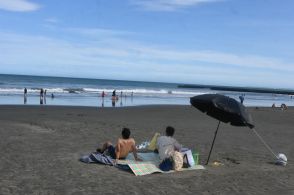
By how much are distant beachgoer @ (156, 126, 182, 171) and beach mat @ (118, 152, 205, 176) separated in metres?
0.15

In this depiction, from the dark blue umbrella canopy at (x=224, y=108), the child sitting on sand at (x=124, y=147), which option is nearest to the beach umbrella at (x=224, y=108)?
the dark blue umbrella canopy at (x=224, y=108)

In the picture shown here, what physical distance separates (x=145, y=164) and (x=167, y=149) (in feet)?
2.02

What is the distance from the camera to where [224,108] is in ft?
→ 36.0

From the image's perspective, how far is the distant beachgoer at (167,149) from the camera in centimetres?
1064

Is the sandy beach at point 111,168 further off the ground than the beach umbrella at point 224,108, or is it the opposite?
the beach umbrella at point 224,108

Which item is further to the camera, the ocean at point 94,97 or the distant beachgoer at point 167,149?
the ocean at point 94,97

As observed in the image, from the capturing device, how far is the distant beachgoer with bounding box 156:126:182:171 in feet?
34.9

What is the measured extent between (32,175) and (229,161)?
5.31m

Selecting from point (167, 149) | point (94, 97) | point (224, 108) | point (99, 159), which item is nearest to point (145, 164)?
point (167, 149)

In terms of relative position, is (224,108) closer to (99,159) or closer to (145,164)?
(145,164)

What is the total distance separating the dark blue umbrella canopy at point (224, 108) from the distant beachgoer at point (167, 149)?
3.29 feet

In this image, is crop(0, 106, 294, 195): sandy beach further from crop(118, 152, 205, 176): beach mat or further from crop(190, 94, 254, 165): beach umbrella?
crop(190, 94, 254, 165): beach umbrella

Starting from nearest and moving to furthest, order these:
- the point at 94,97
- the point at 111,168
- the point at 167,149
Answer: the point at 111,168
the point at 167,149
the point at 94,97

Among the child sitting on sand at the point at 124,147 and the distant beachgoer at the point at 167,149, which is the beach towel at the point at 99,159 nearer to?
the child sitting on sand at the point at 124,147
